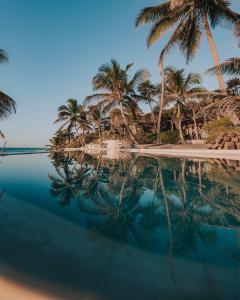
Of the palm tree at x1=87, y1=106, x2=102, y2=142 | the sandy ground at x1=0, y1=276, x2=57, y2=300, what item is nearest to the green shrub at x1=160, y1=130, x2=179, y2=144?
the palm tree at x1=87, y1=106, x2=102, y2=142

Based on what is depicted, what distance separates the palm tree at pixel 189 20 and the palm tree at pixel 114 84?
6084 millimetres

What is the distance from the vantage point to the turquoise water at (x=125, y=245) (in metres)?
1.56

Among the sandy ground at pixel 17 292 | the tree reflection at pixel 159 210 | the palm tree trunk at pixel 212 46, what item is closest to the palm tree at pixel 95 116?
the palm tree trunk at pixel 212 46

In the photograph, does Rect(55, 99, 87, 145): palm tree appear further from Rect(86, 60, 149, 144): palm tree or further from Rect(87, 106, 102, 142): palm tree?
Rect(86, 60, 149, 144): palm tree

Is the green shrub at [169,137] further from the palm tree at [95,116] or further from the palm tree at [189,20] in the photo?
the palm tree at [95,116]

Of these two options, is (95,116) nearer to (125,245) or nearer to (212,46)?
(212,46)

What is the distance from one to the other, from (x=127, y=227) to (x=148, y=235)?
1.19 feet

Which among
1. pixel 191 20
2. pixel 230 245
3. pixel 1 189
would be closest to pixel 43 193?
pixel 1 189

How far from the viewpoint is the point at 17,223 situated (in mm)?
2848

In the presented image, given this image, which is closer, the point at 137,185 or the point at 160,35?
the point at 137,185

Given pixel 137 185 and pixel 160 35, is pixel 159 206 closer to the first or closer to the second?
pixel 137 185

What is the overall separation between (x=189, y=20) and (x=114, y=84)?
948 cm

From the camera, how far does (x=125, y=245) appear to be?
224 centimetres

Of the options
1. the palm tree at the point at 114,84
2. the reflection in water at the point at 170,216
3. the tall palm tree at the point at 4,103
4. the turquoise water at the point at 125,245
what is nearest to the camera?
the turquoise water at the point at 125,245
